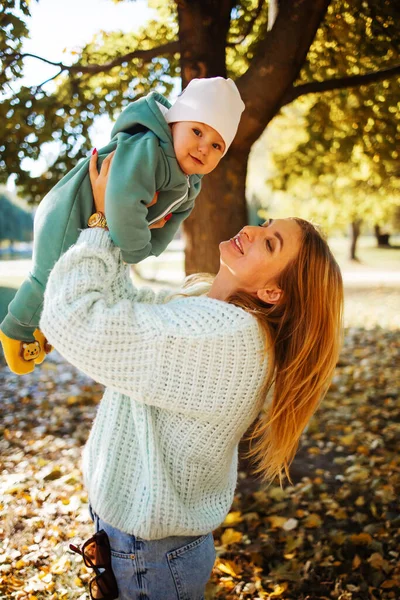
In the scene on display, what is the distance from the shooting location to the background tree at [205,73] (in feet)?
12.4

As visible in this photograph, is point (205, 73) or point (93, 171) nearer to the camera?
point (93, 171)

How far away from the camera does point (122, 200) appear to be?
184 cm

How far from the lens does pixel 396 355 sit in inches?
313

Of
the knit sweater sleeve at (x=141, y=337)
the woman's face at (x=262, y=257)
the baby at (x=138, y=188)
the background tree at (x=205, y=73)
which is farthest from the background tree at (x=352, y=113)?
the knit sweater sleeve at (x=141, y=337)

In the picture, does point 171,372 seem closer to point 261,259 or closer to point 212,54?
point 261,259

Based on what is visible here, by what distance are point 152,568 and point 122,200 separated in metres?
1.23

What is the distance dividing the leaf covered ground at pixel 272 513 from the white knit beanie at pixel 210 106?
98.2 inches

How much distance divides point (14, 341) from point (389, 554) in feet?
8.82

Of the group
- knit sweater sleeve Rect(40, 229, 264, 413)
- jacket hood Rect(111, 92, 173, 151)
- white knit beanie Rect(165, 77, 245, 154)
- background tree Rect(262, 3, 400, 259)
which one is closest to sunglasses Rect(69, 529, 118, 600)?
knit sweater sleeve Rect(40, 229, 264, 413)

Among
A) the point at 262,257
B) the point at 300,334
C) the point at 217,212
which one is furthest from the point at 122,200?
the point at 217,212

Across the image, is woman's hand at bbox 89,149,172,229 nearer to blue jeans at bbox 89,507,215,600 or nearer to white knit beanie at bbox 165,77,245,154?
white knit beanie at bbox 165,77,245,154

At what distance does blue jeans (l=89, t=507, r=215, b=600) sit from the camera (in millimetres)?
1825

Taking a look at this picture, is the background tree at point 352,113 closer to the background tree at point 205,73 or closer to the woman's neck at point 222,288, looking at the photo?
the background tree at point 205,73

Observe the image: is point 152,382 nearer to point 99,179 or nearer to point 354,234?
point 99,179
